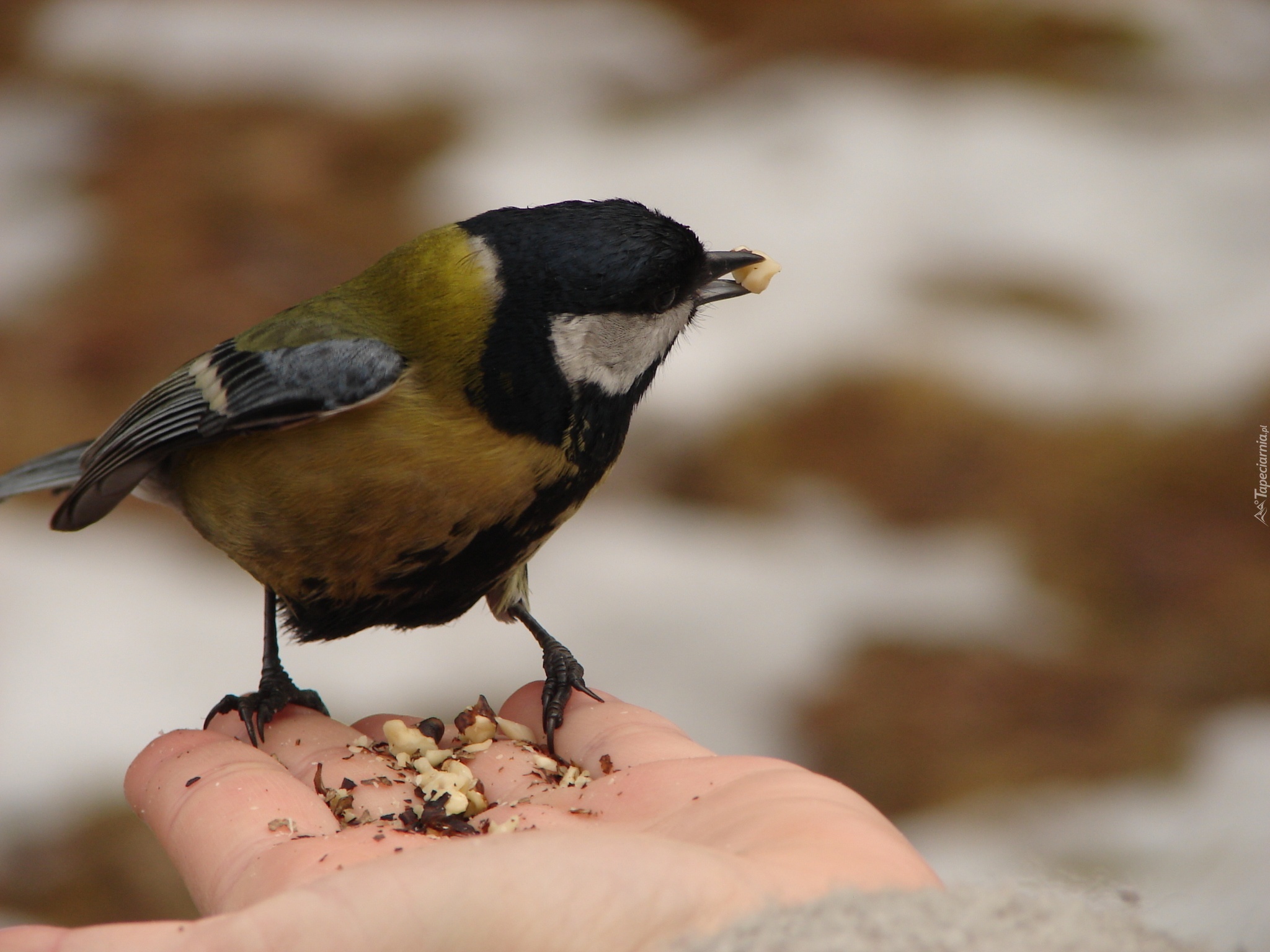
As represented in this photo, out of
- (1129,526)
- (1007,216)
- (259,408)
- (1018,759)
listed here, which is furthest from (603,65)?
(259,408)

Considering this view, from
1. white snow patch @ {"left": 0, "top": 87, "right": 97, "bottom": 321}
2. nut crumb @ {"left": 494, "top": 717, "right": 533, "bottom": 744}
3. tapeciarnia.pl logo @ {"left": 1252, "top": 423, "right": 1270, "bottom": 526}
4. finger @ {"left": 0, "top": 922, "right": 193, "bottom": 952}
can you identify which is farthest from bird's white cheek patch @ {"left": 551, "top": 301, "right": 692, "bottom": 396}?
white snow patch @ {"left": 0, "top": 87, "right": 97, "bottom": 321}

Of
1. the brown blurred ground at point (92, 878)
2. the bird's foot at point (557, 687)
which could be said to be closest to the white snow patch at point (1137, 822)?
the bird's foot at point (557, 687)

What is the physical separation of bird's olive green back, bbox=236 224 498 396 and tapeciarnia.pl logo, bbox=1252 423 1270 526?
4507 millimetres

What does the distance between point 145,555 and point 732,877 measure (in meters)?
4.30

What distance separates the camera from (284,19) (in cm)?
856

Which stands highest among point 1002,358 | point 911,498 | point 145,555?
point 1002,358

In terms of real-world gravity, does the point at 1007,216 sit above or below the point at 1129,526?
above

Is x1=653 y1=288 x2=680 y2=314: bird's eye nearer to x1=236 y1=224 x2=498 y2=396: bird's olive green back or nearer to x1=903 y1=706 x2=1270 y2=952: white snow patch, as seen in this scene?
x1=236 y1=224 x2=498 y2=396: bird's olive green back

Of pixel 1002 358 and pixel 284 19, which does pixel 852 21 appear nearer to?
pixel 1002 358

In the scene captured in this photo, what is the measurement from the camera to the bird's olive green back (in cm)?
208

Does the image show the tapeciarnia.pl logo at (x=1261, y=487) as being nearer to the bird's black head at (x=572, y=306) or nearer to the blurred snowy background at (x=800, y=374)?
the blurred snowy background at (x=800, y=374)

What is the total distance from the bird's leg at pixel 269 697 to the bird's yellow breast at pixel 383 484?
0.33 meters

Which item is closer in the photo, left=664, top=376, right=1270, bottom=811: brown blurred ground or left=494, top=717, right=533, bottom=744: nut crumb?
left=494, top=717, right=533, bottom=744: nut crumb

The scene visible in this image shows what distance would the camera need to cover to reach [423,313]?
2.14m
